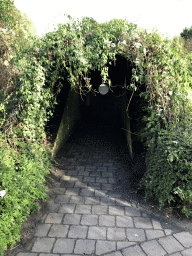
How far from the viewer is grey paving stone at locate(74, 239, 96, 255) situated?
7.96 feet

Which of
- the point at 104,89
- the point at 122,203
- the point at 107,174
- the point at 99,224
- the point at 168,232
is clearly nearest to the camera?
the point at 168,232

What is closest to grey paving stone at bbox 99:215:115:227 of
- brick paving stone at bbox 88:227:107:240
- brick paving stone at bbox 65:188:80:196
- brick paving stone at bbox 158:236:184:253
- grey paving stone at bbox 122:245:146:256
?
brick paving stone at bbox 88:227:107:240

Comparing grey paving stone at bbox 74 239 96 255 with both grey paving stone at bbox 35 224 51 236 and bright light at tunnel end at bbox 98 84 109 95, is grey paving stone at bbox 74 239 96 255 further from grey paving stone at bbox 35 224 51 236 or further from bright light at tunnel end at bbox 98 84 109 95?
bright light at tunnel end at bbox 98 84 109 95

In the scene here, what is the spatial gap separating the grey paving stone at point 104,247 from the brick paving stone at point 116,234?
4.0 inches

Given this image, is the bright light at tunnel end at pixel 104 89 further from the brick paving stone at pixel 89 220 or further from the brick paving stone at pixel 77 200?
the brick paving stone at pixel 89 220

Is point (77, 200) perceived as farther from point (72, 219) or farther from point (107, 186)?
point (107, 186)

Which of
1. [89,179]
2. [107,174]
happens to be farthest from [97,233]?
[107,174]

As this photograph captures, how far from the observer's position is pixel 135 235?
106 inches

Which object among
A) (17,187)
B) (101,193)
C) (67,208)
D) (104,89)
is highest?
(104,89)

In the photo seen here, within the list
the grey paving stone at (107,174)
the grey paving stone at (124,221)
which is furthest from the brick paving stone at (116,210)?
the grey paving stone at (107,174)

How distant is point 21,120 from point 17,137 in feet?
1.24

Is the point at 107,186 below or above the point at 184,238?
above

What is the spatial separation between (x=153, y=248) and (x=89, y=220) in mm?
1031

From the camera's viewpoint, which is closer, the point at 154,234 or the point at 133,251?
the point at 133,251
